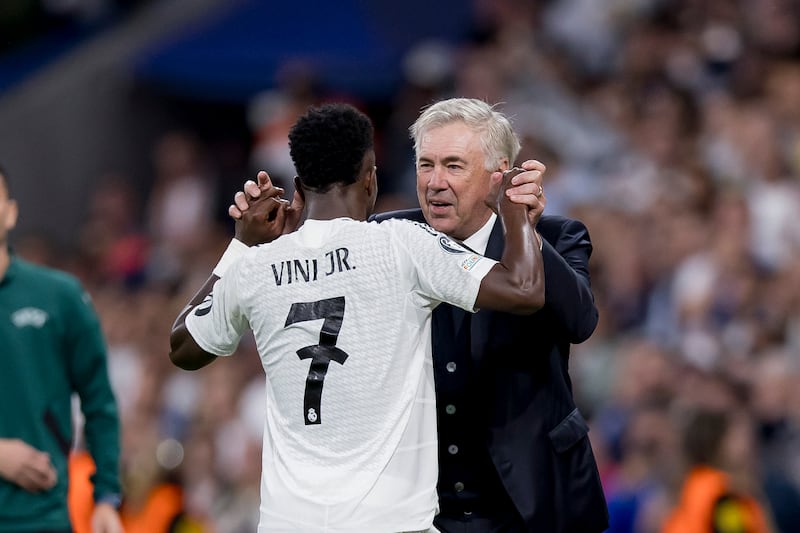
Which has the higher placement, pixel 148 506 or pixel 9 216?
pixel 9 216

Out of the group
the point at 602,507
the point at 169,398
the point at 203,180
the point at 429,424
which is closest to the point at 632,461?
the point at 602,507

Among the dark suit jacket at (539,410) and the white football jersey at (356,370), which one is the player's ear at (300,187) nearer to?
the white football jersey at (356,370)

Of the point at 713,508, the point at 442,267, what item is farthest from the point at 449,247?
the point at 713,508

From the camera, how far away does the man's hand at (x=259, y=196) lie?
4742 mm

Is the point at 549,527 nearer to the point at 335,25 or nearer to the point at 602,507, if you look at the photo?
the point at 602,507

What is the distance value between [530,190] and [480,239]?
53cm

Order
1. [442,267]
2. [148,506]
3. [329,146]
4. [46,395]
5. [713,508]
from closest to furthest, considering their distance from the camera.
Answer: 1. [442,267]
2. [329,146]
3. [46,395]
4. [713,508]
5. [148,506]

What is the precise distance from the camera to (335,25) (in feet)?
45.1

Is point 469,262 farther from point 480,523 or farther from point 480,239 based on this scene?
point 480,523

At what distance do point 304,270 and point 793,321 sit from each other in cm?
463

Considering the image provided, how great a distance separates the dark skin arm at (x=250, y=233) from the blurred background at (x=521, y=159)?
105 inches

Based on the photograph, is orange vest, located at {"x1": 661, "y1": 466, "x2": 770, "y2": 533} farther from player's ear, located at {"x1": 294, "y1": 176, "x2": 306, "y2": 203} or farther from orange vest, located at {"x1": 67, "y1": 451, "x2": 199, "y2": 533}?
orange vest, located at {"x1": 67, "y1": 451, "x2": 199, "y2": 533}

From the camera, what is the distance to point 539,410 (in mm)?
4836

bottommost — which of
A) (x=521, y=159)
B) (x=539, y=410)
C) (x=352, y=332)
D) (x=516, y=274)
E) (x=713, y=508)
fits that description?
(x=713, y=508)
